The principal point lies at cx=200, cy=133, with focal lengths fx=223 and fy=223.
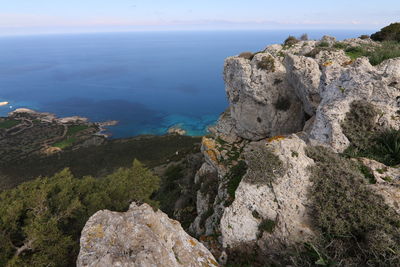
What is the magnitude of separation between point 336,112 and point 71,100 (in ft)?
477

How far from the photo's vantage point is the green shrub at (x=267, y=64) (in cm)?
1995

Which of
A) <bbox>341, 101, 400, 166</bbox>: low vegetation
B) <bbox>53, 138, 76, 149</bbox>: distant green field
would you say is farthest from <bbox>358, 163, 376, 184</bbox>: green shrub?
<bbox>53, 138, 76, 149</bbox>: distant green field

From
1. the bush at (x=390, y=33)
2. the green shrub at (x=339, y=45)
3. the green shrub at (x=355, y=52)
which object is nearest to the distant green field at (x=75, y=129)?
the green shrub at (x=339, y=45)

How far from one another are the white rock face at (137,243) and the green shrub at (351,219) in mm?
3667

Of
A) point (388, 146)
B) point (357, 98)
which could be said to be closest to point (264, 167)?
point (388, 146)

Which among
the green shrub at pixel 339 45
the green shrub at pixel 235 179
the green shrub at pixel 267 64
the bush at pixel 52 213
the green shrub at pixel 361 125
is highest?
the green shrub at pixel 339 45

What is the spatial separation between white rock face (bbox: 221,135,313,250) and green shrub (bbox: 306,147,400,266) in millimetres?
419

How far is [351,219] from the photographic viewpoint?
666cm

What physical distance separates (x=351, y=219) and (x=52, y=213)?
14.5 m

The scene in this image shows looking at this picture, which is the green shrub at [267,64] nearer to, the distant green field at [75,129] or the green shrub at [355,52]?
the green shrub at [355,52]

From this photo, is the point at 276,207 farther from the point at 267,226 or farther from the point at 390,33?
the point at 390,33

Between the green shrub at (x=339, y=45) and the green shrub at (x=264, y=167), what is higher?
the green shrub at (x=339, y=45)

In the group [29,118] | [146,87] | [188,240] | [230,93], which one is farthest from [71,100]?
[188,240]

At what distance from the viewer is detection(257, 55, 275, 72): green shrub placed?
19953 mm
